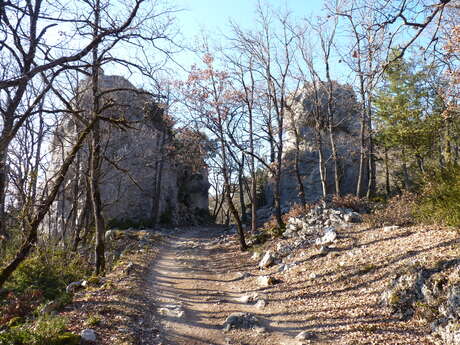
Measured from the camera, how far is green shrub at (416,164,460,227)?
725 cm

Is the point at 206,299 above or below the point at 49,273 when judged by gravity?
below

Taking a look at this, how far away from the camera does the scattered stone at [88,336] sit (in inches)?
173

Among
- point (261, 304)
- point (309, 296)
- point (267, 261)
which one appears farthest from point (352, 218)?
point (261, 304)

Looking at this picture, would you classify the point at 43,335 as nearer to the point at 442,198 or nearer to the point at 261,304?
the point at 261,304

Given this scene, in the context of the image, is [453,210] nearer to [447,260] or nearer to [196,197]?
[447,260]

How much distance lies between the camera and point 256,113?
52.4 ft

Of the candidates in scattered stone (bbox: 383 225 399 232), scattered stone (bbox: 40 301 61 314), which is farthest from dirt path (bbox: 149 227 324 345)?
scattered stone (bbox: 383 225 399 232)

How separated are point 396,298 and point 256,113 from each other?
11.8 m

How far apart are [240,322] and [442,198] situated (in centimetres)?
612

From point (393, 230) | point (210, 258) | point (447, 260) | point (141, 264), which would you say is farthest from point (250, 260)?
point (447, 260)

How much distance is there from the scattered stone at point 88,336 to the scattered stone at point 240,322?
2.24 metres

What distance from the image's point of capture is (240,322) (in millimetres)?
5820

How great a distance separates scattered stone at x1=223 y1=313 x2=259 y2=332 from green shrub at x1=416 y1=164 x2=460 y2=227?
4764mm

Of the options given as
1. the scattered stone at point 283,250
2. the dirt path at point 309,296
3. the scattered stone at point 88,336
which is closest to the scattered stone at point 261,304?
the dirt path at point 309,296
